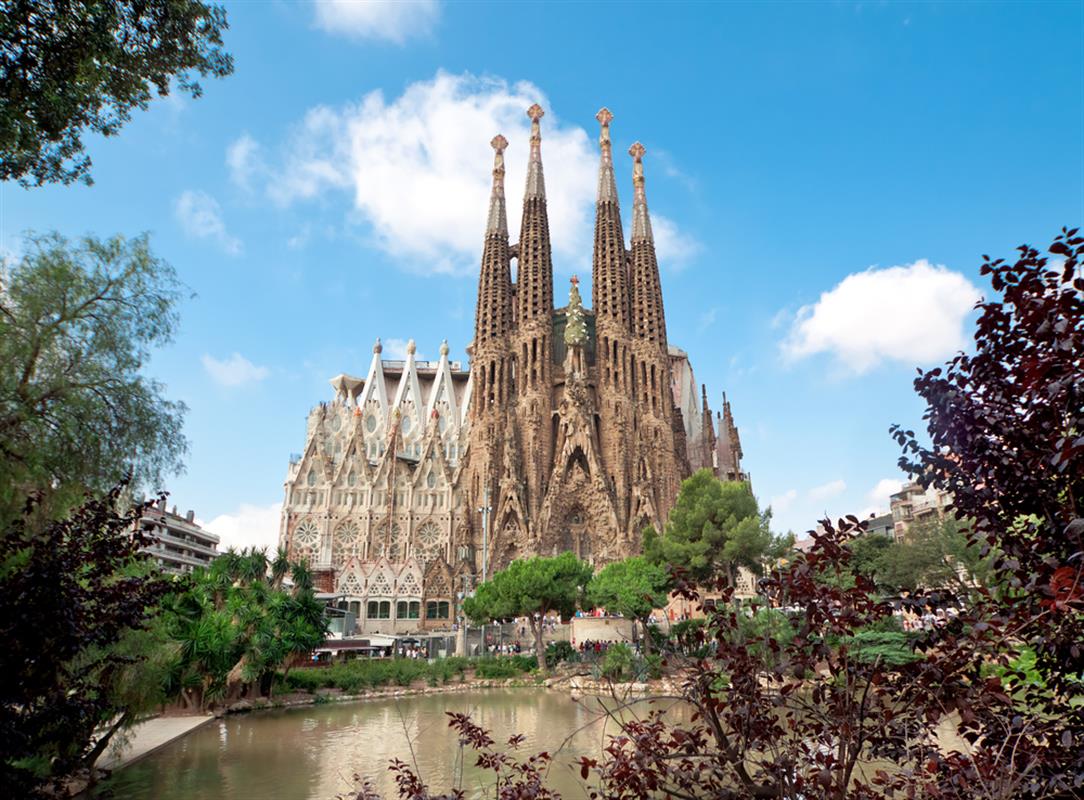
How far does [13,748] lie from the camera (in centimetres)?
587

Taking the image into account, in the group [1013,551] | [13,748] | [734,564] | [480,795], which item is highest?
[734,564]

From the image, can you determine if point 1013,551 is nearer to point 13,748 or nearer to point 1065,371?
point 1065,371

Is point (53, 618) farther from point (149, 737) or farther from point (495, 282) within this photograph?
point (495, 282)

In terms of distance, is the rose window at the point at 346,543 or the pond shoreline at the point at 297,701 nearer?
the pond shoreline at the point at 297,701

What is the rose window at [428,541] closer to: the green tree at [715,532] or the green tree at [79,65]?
the green tree at [715,532]

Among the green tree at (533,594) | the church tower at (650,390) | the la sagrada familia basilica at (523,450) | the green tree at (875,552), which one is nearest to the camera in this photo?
the green tree at (533,594)

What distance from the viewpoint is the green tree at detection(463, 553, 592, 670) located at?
28062 millimetres

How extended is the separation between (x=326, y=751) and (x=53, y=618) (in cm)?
827

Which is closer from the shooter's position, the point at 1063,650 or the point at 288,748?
the point at 1063,650

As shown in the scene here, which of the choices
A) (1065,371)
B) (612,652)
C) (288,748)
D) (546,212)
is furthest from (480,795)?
(546,212)

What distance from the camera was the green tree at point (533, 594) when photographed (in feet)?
92.1

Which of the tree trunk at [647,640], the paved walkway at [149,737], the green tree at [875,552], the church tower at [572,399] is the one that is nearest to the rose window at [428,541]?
the church tower at [572,399]

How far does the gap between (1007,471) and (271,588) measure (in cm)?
1981

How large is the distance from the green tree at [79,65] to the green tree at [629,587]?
22414 mm
